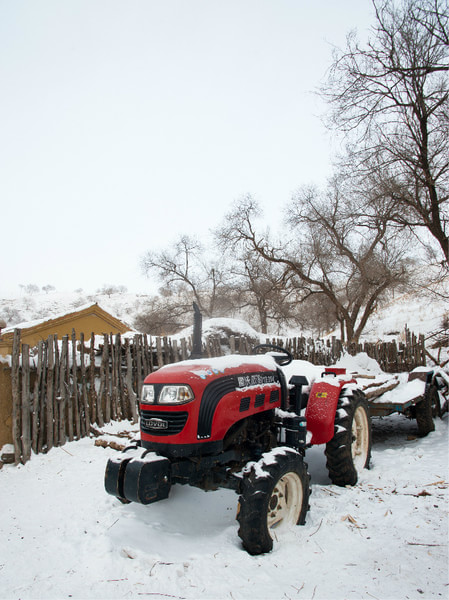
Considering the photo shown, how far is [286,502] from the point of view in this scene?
3084 millimetres

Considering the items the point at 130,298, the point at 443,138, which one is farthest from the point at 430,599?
the point at 130,298

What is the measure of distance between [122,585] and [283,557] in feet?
3.36

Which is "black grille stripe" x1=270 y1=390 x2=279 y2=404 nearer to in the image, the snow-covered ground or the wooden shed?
the snow-covered ground

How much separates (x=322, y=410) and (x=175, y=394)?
71.9 inches

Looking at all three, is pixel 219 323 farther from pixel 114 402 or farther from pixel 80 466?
pixel 80 466

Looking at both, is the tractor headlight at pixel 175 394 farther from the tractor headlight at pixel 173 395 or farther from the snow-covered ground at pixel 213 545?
the snow-covered ground at pixel 213 545

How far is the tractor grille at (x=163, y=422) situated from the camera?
9.12 ft

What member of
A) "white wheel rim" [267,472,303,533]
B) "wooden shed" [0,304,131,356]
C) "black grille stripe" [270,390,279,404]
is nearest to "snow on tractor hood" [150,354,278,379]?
"black grille stripe" [270,390,279,404]

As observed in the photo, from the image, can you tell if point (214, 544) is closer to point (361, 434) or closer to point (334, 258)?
point (361, 434)

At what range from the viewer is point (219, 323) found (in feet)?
38.2

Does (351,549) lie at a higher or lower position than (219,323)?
lower

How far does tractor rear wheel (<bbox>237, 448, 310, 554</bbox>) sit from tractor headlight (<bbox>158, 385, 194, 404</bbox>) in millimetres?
652

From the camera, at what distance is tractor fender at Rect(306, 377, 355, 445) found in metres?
3.92

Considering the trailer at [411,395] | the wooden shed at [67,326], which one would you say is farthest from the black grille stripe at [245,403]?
the wooden shed at [67,326]
